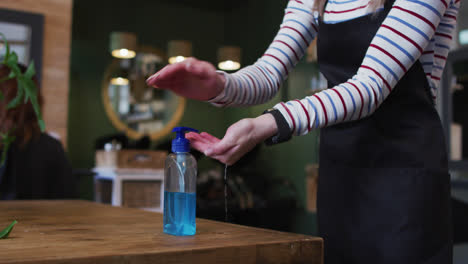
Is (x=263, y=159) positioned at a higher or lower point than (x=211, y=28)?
lower

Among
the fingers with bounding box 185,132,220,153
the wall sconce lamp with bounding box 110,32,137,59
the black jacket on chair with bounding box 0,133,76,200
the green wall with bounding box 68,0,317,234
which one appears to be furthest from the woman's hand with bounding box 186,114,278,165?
the wall sconce lamp with bounding box 110,32,137,59

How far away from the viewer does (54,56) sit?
402 cm

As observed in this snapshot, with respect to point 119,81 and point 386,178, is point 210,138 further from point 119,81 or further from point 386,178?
point 119,81

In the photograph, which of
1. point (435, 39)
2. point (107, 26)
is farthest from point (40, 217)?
point (107, 26)

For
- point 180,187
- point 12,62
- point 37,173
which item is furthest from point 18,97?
point 37,173

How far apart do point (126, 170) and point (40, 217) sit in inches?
109

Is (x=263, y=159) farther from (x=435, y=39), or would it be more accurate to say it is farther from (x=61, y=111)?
(x=435, y=39)

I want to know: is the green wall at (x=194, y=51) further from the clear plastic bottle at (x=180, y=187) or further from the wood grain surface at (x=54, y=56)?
the clear plastic bottle at (x=180, y=187)

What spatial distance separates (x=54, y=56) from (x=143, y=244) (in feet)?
12.0

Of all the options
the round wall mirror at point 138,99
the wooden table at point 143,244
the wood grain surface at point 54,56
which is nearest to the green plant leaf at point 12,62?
the wooden table at point 143,244

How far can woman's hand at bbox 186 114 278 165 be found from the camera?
28.7 inches

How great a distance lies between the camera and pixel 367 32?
3.34 feet

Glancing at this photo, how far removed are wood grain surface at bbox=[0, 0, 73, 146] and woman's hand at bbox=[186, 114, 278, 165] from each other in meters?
3.46

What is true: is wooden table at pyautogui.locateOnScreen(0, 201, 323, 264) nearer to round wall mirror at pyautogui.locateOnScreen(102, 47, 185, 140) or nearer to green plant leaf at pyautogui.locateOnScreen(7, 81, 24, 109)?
green plant leaf at pyautogui.locateOnScreen(7, 81, 24, 109)
